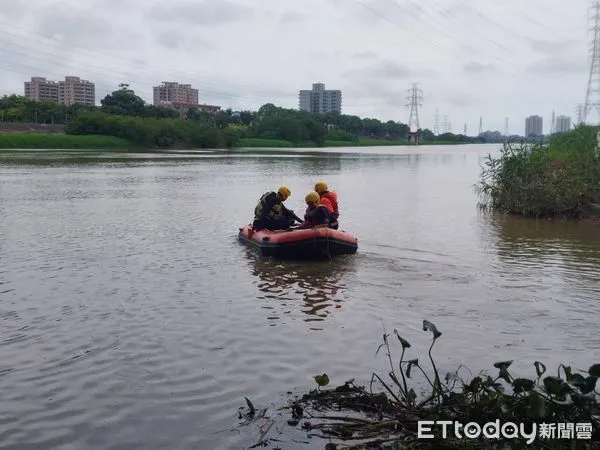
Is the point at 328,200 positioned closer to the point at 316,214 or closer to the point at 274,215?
the point at 316,214

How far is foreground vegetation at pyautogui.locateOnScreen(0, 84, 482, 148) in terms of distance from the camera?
75312 millimetres

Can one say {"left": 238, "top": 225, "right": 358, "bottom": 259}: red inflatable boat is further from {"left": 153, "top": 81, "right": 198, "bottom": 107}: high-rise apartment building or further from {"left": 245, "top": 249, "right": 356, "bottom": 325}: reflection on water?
{"left": 153, "top": 81, "right": 198, "bottom": 107}: high-rise apartment building

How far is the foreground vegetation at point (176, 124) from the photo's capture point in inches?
2965

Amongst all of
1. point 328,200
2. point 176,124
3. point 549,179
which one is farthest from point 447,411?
point 176,124

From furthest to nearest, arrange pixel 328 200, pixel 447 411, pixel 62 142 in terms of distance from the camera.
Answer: pixel 62 142 → pixel 328 200 → pixel 447 411

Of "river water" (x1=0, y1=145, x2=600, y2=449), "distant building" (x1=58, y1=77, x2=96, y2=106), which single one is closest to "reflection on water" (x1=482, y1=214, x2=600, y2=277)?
"river water" (x1=0, y1=145, x2=600, y2=449)

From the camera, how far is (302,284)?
33.4 ft

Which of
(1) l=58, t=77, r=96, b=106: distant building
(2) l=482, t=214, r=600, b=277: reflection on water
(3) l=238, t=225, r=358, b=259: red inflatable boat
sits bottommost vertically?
(2) l=482, t=214, r=600, b=277: reflection on water

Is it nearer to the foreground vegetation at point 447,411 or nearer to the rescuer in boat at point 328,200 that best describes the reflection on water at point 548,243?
the rescuer in boat at point 328,200

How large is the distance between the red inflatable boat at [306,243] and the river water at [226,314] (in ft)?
0.82

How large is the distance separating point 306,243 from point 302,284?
1642 mm

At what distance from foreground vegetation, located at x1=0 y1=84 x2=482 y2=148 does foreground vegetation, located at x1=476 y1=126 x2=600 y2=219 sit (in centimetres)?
5725

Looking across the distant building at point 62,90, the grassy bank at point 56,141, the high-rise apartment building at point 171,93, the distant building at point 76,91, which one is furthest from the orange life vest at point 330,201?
the high-rise apartment building at point 171,93

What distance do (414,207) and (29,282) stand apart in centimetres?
1389
